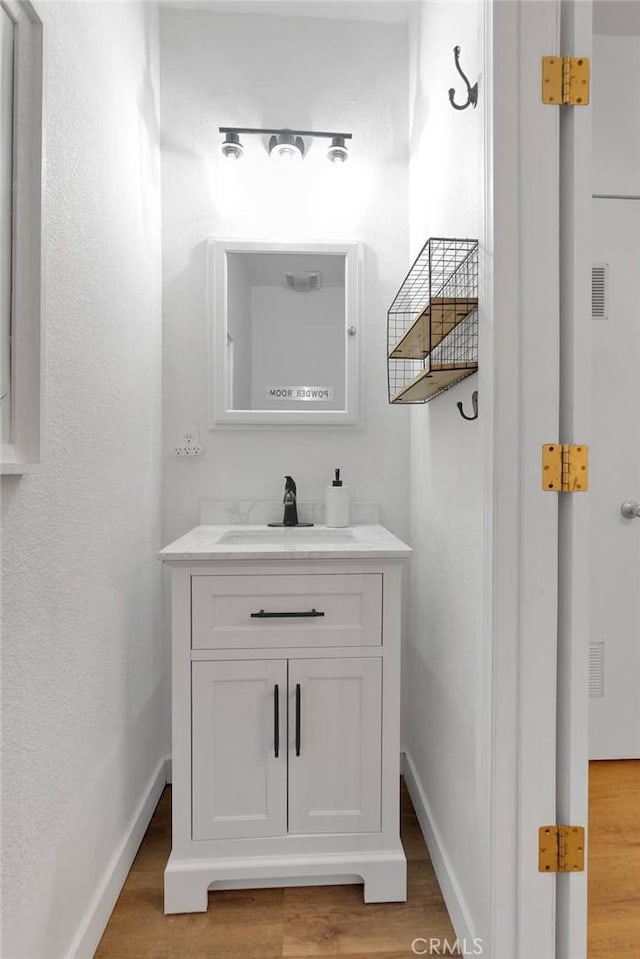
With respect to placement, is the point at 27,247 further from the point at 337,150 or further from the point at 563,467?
the point at 337,150

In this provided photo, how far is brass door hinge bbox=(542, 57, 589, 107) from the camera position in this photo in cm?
102

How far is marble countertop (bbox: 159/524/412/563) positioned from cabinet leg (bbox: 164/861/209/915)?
0.80 metres

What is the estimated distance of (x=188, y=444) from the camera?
1932mm

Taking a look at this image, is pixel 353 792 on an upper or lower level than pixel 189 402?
lower

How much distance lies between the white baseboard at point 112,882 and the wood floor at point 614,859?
1.13 meters

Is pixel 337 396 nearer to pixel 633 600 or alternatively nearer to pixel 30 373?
pixel 30 373

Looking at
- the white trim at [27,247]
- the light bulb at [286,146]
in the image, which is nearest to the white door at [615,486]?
the light bulb at [286,146]

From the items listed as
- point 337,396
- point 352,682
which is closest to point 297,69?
point 337,396

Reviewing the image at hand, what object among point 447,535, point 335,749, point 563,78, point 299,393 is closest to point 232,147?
point 299,393

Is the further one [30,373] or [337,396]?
[337,396]

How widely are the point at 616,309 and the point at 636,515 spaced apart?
2.48 feet

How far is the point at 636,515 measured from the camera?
1907 millimetres

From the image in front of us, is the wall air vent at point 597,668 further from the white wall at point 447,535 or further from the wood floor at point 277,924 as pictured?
the wood floor at point 277,924

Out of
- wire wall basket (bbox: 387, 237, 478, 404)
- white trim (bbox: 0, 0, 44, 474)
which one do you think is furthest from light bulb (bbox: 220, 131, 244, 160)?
white trim (bbox: 0, 0, 44, 474)
